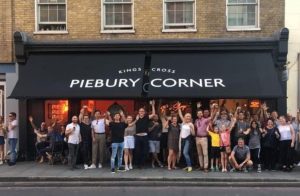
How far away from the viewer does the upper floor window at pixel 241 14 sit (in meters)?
16.2

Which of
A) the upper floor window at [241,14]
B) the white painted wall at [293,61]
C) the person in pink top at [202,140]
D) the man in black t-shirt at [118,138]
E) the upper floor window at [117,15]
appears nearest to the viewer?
the person in pink top at [202,140]

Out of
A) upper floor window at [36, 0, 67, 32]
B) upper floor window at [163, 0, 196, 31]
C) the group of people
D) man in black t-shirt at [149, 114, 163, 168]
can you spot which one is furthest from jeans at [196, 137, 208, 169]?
upper floor window at [36, 0, 67, 32]

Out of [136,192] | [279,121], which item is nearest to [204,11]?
[279,121]

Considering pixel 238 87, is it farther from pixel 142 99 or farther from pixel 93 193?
pixel 93 193

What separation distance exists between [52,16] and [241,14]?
6.43 metres

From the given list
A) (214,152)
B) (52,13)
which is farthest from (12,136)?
(214,152)

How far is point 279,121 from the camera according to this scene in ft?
46.8

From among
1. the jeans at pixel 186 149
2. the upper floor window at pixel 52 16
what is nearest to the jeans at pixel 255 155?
the jeans at pixel 186 149

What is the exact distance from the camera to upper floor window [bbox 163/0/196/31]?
1631cm

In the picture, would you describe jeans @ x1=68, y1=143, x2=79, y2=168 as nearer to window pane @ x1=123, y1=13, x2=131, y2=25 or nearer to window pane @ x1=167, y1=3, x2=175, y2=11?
window pane @ x1=123, y1=13, x2=131, y2=25

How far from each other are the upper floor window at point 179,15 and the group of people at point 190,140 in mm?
2966

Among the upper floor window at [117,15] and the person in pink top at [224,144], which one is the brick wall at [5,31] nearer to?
the upper floor window at [117,15]

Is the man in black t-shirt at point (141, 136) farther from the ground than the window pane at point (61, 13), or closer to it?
closer to it

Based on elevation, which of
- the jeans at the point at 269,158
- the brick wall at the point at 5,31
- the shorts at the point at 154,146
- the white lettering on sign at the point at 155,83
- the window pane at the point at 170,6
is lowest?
the jeans at the point at 269,158
